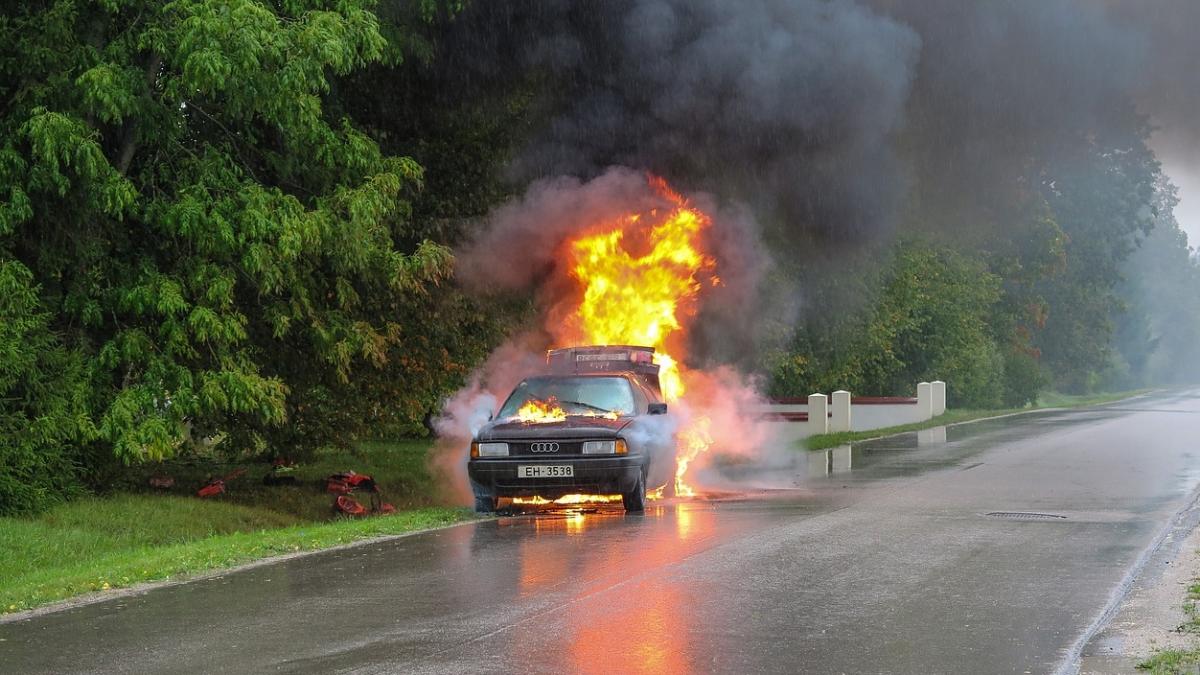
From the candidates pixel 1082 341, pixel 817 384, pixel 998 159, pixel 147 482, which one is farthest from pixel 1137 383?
pixel 147 482

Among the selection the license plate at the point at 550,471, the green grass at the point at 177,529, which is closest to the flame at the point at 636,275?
the green grass at the point at 177,529

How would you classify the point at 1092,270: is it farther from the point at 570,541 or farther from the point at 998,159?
the point at 570,541

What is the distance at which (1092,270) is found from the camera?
63.2m

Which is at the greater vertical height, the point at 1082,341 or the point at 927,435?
the point at 1082,341

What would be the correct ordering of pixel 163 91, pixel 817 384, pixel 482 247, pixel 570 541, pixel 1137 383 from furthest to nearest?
pixel 1137 383
pixel 817 384
pixel 482 247
pixel 163 91
pixel 570 541

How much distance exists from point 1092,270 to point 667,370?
4598 cm

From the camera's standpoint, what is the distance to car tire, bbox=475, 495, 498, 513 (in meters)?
15.4

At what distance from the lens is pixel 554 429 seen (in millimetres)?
14922

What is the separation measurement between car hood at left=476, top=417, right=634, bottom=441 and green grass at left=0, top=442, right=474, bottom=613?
3.24 ft

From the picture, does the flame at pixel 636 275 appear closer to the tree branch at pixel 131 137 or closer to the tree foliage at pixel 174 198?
the tree foliage at pixel 174 198

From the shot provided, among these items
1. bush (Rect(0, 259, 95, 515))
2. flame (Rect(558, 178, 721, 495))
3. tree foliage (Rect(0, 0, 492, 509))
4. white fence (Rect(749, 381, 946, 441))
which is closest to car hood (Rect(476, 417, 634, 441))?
tree foliage (Rect(0, 0, 492, 509))

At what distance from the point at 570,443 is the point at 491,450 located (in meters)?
0.86

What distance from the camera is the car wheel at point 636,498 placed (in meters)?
15.0

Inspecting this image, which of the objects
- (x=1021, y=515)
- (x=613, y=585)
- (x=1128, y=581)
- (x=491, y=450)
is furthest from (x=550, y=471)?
(x=1128, y=581)
